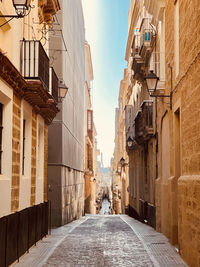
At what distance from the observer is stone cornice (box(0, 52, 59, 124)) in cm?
971

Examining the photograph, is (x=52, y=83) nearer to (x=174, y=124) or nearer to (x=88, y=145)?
(x=174, y=124)

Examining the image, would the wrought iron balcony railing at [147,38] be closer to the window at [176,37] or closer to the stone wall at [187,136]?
the stone wall at [187,136]

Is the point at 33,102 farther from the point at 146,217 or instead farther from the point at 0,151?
the point at 146,217

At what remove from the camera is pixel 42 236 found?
14.8 metres

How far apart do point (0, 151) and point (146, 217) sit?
12.7 m

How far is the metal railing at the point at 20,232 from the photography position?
941cm

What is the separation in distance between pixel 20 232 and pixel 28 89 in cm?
353

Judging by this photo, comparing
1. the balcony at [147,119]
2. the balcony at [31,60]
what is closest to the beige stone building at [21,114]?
the balcony at [31,60]

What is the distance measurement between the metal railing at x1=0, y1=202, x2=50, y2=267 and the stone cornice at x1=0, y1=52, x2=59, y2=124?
2.89 meters

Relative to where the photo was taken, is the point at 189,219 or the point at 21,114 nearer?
the point at 189,219

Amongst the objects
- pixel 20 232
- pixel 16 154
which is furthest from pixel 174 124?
pixel 20 232

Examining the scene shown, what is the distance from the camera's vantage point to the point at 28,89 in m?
12.0

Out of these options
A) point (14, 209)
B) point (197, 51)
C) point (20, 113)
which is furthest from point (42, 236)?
point (197, 51)

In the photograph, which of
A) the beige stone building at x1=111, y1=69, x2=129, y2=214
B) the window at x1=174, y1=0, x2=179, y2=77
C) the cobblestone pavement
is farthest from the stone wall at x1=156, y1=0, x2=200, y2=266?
the beige stone building at x1=111, y1=69, x2=129, y2=214
